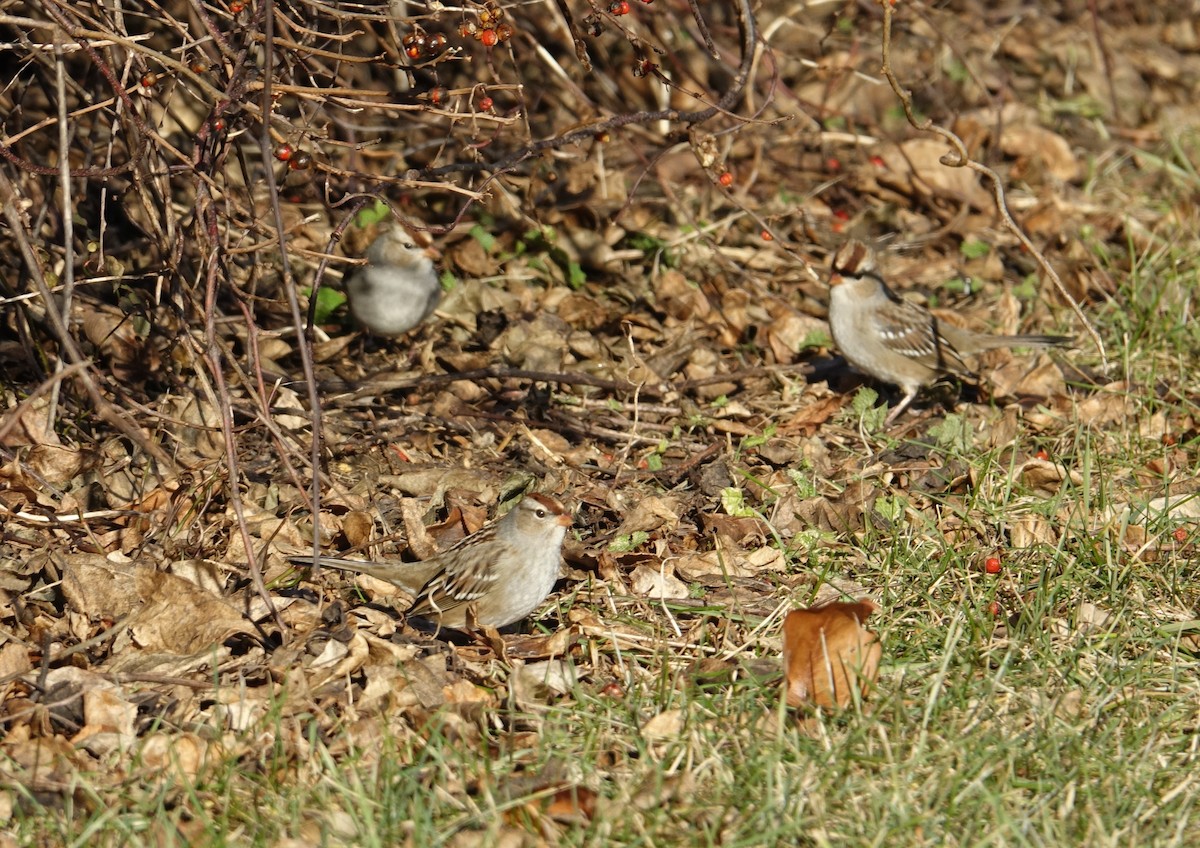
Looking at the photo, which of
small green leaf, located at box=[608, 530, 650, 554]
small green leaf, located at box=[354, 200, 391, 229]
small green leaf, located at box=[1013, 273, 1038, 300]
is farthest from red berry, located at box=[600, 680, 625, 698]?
small green leaf, located at box=[1013, 273, 1038, 300]

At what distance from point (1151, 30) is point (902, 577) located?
7785 millimetres

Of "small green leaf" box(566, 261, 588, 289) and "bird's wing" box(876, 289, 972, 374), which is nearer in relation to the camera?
"bird's wing" box(876, 289, 972, 374)

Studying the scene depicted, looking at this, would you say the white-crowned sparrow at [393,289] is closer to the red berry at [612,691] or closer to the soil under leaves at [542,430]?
the soil under leaves at [542,430]

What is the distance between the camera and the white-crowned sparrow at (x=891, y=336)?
6656 mm

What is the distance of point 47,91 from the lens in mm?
6059

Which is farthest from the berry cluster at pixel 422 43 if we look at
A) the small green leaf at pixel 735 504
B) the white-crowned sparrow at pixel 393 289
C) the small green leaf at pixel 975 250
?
the small green leaf at pixel 975 250

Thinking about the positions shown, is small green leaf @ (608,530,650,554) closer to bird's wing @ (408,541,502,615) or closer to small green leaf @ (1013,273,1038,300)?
bird's wing @ (408,541,502,615)

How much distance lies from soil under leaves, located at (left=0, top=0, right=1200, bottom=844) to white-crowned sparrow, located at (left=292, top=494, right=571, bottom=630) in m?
0.13

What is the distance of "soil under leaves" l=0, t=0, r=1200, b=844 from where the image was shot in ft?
13.3

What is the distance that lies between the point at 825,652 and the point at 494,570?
49.2 inches

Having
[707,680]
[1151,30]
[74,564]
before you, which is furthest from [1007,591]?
[1151,30]

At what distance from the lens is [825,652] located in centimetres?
415

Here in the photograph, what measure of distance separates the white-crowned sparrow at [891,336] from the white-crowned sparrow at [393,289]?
6.60 feet

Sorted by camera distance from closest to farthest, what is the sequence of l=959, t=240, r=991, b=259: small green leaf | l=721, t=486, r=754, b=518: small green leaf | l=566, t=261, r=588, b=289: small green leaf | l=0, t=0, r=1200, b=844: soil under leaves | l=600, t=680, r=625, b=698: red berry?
l=0, t=0, r=1200, b=844: soil under leaves, l=600, t=680, r=625, b=698: red berry, l=721, t=486, r=754, b=518: small green leaf, l=566, t=261, r=588, b=289: small green leaf, l=959, t=240, r=991, b=259: small green leaf
